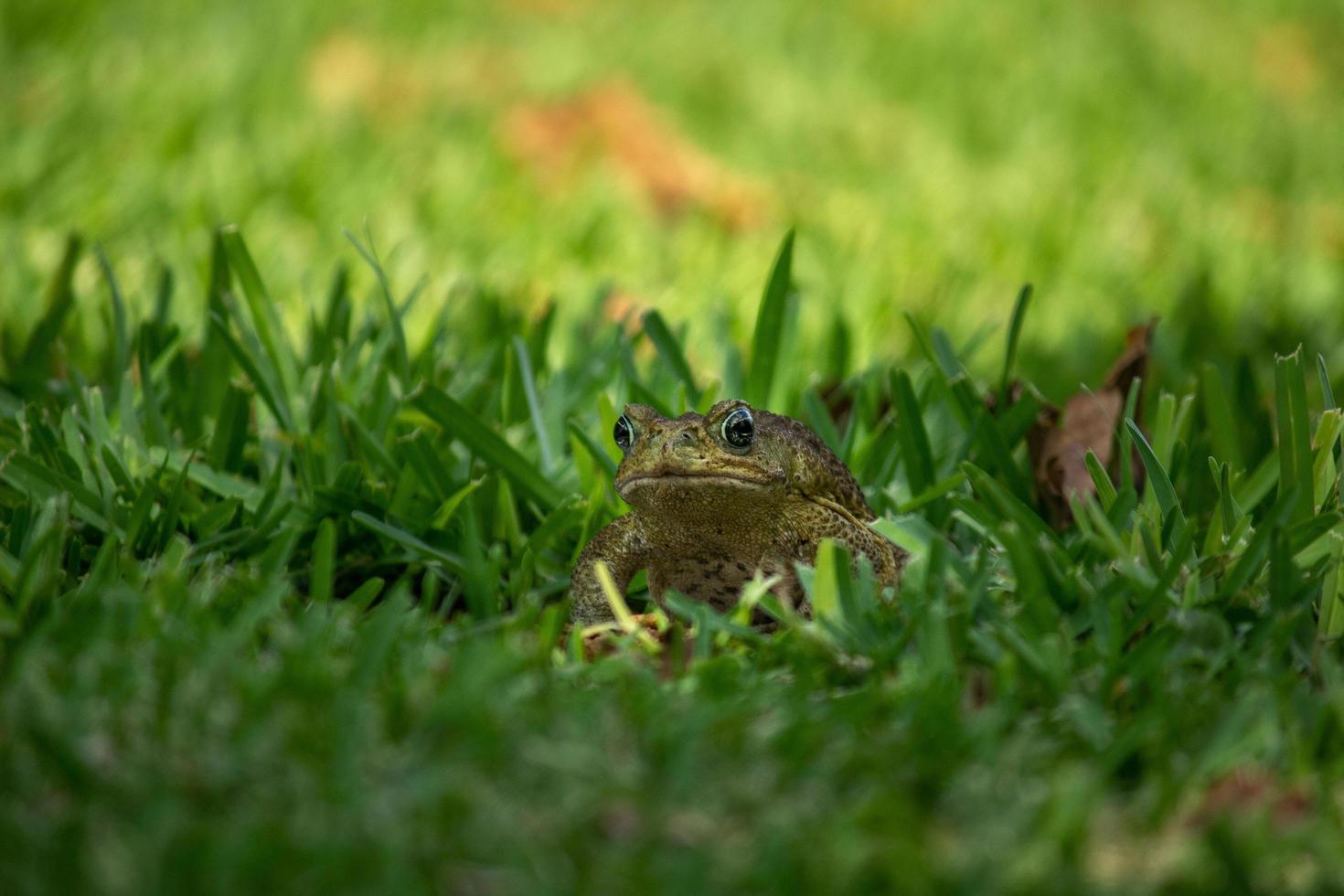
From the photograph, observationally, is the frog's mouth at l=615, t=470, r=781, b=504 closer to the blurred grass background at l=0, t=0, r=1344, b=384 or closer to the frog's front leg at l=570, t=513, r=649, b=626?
the frog's front leg at l=570, t=513, r=649, b=626

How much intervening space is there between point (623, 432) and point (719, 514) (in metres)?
0.20

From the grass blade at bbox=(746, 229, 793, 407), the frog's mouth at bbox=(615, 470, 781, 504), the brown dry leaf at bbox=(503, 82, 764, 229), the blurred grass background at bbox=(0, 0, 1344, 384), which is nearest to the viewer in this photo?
the frog's mouth at bbox=(615, 470, 781, 504)

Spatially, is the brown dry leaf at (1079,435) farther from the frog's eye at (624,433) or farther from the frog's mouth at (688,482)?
the frog's eye at (624,433)

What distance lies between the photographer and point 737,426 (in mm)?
2285

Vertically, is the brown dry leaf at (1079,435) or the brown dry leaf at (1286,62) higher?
the brown dry leaf at (1286,62)

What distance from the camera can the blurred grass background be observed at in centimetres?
440

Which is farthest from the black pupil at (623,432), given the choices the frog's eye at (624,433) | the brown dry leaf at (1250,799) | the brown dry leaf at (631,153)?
the brown dry leaf at (631,153)

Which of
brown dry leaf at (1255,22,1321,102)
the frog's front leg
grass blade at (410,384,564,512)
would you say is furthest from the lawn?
brown dry leaf at (1255,22,1321,102)

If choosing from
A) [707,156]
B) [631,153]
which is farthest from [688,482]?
[707,156]

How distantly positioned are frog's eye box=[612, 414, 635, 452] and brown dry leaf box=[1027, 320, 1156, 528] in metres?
0.89

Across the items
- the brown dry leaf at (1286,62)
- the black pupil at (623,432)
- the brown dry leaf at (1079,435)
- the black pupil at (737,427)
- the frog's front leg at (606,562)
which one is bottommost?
the frog's front leg at (606,562)

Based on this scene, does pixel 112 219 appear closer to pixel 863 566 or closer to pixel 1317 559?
pixel 863 566

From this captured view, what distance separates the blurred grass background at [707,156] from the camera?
4398 millimetres

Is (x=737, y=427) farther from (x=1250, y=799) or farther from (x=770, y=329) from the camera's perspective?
(x=1250, y=799)
